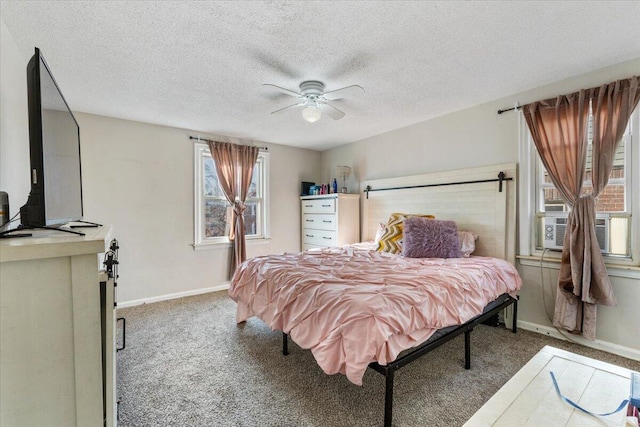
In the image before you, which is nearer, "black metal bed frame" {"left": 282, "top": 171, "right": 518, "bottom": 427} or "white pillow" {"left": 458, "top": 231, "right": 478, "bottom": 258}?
"black metal bed frame" {"left": 282, "top": 171, "right": 518, "bottom": 427}

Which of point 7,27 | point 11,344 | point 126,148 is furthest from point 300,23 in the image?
point 126,148

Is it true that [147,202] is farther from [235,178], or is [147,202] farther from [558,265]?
[558,265]

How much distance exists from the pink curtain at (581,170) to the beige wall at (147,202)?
409 centimetres

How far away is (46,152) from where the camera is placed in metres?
1.19

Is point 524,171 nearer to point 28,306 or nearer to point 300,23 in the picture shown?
point 300,23

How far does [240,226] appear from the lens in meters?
4.34

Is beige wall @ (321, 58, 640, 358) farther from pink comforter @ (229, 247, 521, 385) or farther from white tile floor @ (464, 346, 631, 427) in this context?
white tile floor @ (464, 346, 631, 427)

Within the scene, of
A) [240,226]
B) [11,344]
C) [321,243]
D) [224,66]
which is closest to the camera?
[11,344]

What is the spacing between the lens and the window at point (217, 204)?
13.6ft

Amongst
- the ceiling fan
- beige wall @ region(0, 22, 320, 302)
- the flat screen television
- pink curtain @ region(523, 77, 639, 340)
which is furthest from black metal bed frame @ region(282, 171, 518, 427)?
beige wall @ region(0, 22, 320, 302)

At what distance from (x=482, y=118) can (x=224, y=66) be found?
273 cm

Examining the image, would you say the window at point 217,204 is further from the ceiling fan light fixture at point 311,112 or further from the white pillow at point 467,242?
the white pillow at point 467,242

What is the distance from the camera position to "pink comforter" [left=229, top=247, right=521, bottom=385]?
142cm

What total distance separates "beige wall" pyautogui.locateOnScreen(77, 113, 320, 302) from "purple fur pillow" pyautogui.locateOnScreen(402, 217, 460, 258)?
9.18 feet
